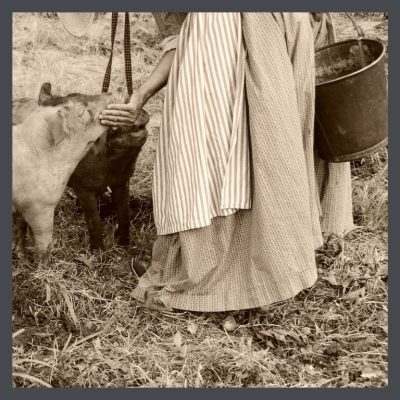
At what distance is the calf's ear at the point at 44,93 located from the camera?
3068 mm

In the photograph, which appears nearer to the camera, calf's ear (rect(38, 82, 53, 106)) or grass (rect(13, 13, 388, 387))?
grass (rect(13, 13, 388, 387))

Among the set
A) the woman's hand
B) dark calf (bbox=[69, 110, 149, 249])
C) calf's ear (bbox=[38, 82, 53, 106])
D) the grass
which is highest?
calf's ear (bbox=[38, 82, 53, 106])

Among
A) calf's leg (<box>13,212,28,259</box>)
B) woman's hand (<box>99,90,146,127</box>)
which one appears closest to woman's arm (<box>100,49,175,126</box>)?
woman's hand (<box>99,90,146,127</box>)

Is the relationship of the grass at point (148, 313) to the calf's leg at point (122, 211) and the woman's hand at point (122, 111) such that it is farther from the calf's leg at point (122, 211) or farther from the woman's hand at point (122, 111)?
the woman's hand at point (122, 111)

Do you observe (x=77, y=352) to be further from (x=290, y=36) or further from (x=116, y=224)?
(x=290, y=36)

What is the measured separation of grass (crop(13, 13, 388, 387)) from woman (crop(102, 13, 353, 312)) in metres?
0.20

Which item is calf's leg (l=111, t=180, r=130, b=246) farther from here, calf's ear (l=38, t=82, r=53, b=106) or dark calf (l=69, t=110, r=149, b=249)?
calf's ear (l=38, t=82, r=53, b=106)

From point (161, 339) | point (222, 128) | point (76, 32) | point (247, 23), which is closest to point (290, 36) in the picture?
point (247, 23)

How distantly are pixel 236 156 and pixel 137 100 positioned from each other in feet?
1.79

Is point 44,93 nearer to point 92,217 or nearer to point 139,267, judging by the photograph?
point 92,217

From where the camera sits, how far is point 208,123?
9.48 feet

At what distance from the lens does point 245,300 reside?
9.84 feet

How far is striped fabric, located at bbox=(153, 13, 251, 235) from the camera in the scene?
2842 mm

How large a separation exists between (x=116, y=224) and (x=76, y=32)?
946mm
